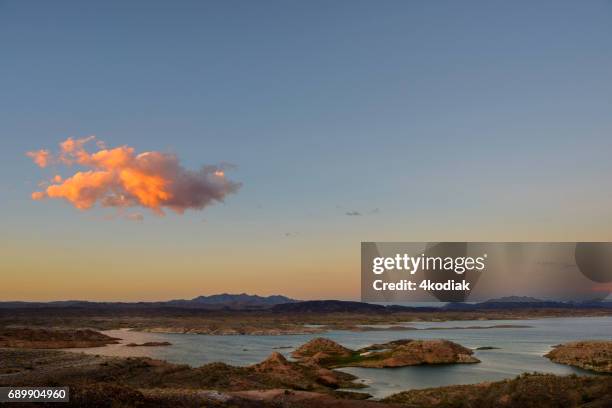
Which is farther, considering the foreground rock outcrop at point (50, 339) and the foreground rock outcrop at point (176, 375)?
the foreground rock outcrop at point (50, 339)

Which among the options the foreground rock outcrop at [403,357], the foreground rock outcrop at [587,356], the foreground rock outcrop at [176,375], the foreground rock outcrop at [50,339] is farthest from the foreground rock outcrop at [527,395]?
the foreground rock outcrop at [50,339]

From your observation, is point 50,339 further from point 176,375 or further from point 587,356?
point 587,356

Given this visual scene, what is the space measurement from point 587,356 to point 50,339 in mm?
111105

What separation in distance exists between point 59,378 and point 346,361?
46.5m

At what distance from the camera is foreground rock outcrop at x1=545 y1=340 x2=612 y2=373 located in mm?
79250

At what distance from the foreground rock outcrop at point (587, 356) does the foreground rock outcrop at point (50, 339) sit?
99.0m

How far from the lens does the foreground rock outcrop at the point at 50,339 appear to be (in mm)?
113762

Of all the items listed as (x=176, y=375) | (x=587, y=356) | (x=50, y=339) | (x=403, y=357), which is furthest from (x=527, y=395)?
(x=50, y=339)

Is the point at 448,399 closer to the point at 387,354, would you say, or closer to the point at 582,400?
the point at 582,400

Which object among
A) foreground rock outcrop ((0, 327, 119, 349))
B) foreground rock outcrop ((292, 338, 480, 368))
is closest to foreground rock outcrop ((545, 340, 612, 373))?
foreground rock outcrop ((292, 338, 480, 368))

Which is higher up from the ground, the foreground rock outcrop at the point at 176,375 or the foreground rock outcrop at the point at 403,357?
the foreground rock outcrop at the point at 176,375

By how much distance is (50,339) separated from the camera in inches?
4897

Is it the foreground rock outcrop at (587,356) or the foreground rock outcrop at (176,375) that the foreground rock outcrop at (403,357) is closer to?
the foreground rock outcrop at (587,356)

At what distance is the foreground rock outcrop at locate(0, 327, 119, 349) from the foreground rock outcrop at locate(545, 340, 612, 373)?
99.0 meters
